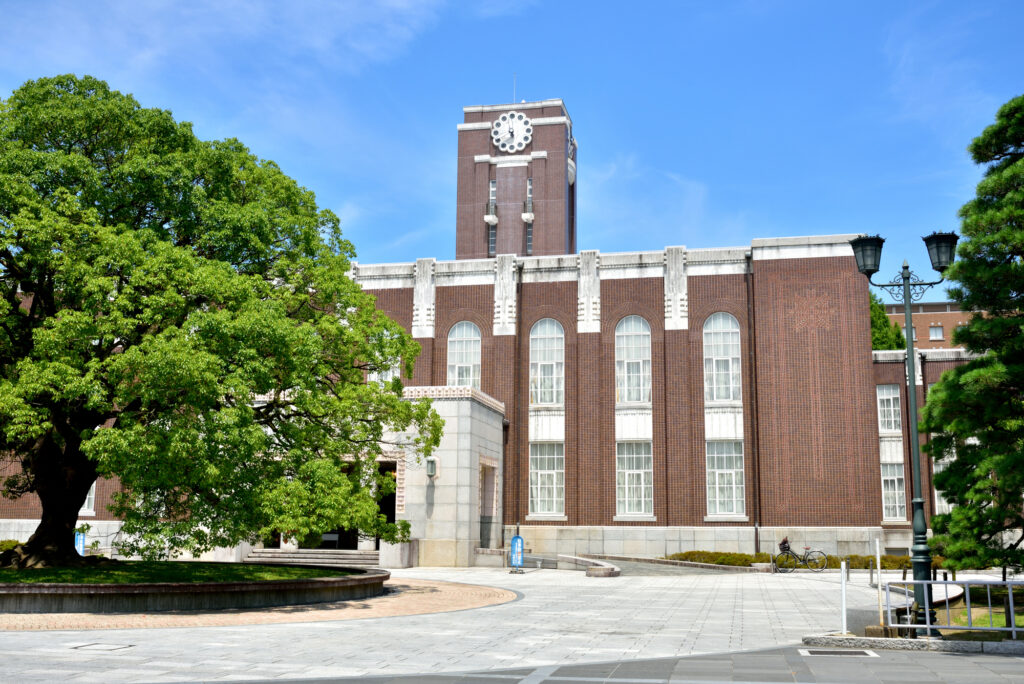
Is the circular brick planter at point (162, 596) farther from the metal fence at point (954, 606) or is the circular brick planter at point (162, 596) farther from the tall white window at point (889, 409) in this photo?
the tall white window at point (889, 409)

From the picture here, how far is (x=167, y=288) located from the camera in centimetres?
1744

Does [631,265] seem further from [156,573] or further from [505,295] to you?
[156,573]

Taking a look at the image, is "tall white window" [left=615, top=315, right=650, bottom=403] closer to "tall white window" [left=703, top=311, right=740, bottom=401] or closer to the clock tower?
"tall white window" [left=703, top=311, right=740, bottom=401]

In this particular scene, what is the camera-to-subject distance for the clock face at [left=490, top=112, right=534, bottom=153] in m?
55.4

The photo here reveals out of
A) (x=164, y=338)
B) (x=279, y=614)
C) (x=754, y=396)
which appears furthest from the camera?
(x=754, y=396)

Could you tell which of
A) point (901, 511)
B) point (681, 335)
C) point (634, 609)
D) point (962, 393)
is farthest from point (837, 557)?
point (962, 393)

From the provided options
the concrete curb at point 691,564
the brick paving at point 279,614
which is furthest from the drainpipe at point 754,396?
the brick paving at point 279,614

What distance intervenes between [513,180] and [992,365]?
42.7 meters

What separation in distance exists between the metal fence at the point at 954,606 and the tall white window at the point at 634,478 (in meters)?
14.4

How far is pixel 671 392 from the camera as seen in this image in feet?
124

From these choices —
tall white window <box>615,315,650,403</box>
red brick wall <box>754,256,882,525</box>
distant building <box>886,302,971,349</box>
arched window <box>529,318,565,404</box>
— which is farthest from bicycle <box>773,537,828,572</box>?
distant building <box>886,302,971,349</box>

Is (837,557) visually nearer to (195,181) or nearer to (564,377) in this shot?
(564,377)

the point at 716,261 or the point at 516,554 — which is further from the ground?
the point at 716,261

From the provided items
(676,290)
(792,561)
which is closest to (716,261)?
(676,290)
